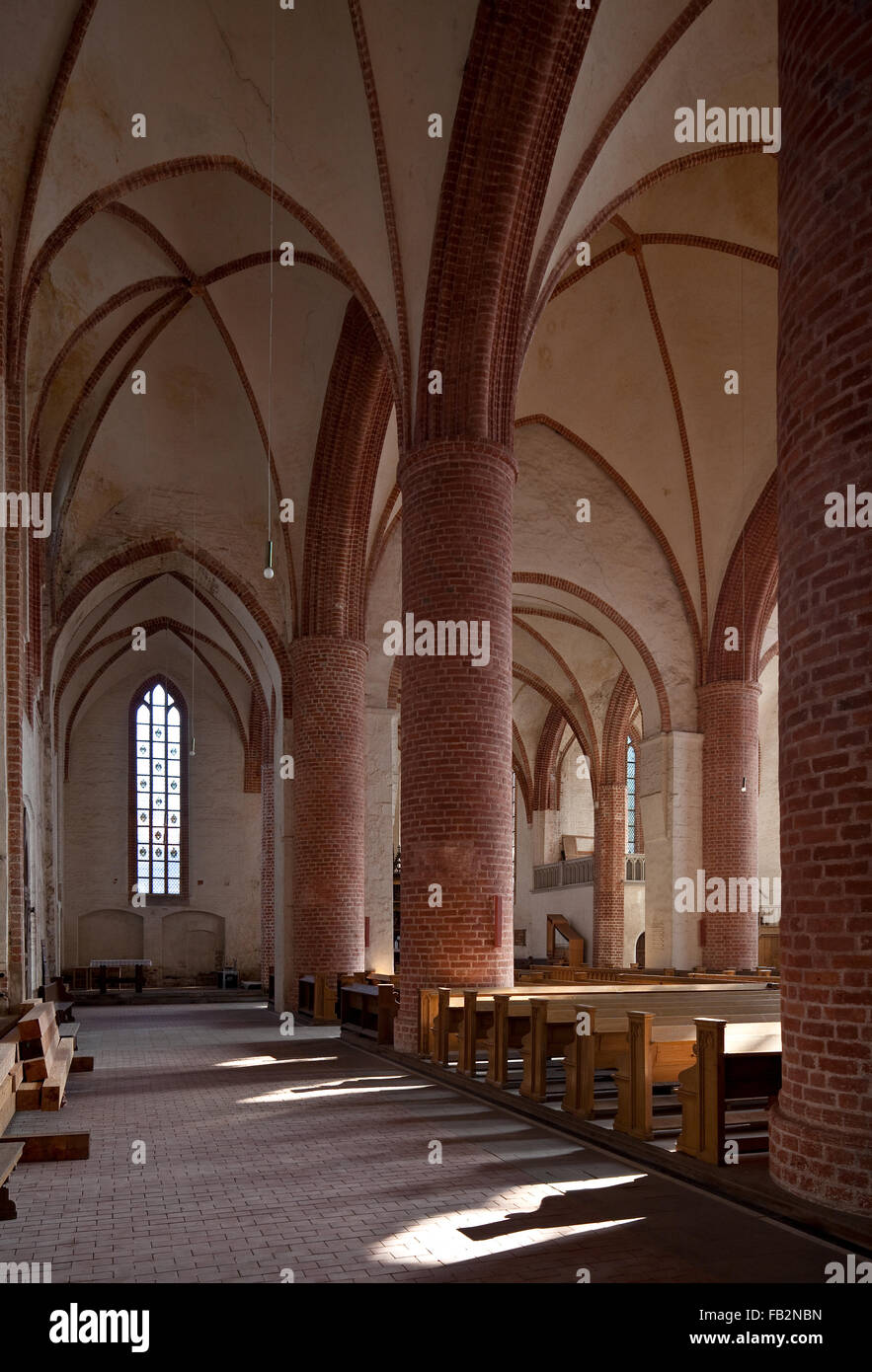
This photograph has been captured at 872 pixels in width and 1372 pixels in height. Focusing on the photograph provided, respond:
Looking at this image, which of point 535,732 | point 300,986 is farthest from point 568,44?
point 535,732

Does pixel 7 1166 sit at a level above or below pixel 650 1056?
below

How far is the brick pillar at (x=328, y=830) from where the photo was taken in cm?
1803

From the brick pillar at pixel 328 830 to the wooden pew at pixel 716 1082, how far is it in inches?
462

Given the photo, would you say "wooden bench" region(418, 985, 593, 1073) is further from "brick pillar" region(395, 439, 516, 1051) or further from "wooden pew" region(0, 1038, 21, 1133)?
"wooden pew" region(0, 1038, 21, 1133)

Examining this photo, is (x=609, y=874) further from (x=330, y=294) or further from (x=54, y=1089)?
(x=54, y=1089)

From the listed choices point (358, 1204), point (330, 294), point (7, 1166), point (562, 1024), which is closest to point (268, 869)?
point (330, 294)

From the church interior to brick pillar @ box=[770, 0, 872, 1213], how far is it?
26 millimetres

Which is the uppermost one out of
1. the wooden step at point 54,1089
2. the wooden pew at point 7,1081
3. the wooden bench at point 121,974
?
the wooden pew at point 7,1081

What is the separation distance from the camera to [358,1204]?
6.03 m

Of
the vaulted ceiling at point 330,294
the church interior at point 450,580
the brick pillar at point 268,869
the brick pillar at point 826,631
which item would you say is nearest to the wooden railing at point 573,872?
the church interior at point 450,580

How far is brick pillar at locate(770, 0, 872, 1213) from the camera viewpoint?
17.6 ft

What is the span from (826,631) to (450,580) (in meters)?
6.63

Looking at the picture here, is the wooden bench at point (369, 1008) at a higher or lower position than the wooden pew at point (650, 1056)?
lower

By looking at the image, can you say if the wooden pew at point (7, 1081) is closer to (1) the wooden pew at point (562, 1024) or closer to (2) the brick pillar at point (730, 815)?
(1) the wooden pew at point (562, 1024)
